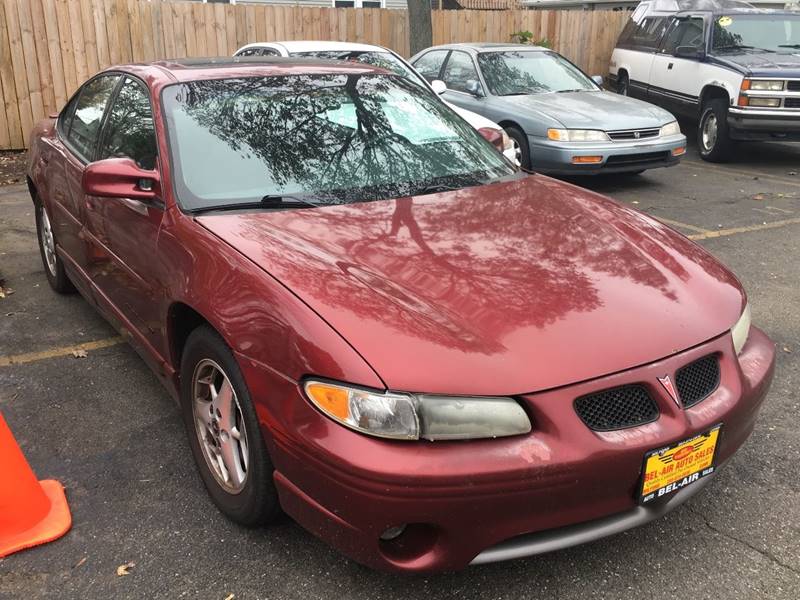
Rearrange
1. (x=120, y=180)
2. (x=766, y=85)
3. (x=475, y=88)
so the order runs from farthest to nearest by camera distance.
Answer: (x=766, y=85)
(x=475, y=88)
(x=120, y=180)

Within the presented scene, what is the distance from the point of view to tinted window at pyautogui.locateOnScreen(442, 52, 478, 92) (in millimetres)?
9258

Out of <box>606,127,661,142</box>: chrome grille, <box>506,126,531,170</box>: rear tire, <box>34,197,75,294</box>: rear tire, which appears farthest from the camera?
<box>506,126,531,170</box>: rear tire

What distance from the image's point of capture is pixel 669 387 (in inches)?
88.4

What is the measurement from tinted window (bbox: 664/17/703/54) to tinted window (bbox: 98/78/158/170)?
8982 millimetres

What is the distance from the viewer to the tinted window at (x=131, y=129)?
3303 millimetres

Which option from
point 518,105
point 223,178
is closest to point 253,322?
point 223,178

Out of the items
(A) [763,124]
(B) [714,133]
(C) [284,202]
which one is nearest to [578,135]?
(A) [763,124]

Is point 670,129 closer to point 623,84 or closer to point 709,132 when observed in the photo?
point 709,132

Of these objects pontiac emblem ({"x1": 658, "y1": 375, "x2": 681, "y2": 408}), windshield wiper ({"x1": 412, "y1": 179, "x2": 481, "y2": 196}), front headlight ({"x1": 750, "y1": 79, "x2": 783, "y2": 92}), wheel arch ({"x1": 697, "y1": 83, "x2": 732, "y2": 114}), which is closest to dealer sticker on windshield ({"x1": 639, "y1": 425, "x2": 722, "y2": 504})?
pontiac emblem ({"x1": 658, "y1": 375, "x2": 681, "y2": 408})

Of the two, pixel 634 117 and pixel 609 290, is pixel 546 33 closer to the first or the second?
pixel 634 117

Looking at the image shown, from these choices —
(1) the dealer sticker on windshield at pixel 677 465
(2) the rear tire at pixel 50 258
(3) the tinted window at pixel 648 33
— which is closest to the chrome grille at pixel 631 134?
(3) the tinted window at pixel 648 33

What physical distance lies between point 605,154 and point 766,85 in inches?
119

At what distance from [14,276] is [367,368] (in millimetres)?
4398

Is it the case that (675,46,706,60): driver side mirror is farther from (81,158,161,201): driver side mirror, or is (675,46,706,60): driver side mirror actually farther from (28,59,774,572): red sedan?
(81,158,161,201): driver side mirror
